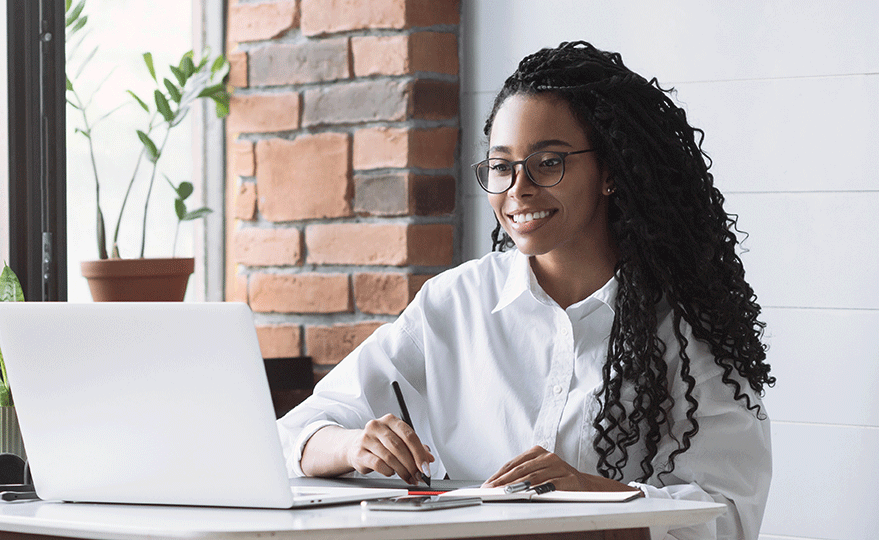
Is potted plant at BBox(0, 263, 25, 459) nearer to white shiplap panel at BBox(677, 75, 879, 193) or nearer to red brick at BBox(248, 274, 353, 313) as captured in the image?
red brick at BBox(248, 274, 353, 313)

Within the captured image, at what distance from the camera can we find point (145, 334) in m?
0.88

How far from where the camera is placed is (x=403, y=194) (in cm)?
198

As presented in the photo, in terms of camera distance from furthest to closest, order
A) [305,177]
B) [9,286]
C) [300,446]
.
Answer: [305,177], [9,286], [300,446]

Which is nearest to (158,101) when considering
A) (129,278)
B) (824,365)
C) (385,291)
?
(129,278)

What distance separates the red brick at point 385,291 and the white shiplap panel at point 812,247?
593 millimetres

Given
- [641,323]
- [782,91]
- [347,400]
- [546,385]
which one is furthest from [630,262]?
[782,91]

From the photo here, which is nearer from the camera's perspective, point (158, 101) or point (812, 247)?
point (812, 247)

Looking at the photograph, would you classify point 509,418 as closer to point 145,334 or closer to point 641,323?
point 641,323

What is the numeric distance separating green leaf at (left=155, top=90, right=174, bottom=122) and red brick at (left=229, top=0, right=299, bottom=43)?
0.24 m

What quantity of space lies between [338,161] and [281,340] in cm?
38

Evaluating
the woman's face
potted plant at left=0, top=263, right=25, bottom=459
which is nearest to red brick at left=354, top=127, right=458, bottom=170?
the woman's face

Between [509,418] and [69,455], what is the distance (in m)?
0.62

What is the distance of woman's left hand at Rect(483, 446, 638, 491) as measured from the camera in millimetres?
1037

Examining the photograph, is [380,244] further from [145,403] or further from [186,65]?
[145,403]
